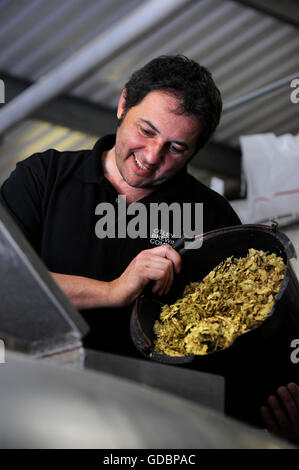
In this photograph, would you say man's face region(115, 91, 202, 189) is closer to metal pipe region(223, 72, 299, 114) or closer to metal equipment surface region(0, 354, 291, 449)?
metal equipment surface region(0, 354, 291, 449)

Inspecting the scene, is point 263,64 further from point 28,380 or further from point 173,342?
point 28,380

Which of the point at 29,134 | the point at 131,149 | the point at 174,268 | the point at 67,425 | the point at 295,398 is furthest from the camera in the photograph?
the point at 29,134

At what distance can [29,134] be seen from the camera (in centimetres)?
479

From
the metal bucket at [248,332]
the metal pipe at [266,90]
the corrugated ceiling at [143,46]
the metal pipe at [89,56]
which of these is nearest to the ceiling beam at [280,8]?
the corrugated ceiling at [143,46]

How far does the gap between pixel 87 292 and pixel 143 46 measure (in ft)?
11.5

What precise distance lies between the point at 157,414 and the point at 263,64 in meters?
4.83

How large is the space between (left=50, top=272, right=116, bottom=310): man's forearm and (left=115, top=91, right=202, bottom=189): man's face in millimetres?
304

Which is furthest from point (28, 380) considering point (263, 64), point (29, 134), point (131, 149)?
point (263, 64)

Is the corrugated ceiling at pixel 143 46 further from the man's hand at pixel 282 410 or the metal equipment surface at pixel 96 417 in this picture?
the metal equipment surface at pixel 96 417

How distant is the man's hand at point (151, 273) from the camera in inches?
41.0

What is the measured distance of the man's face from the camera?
131 cm

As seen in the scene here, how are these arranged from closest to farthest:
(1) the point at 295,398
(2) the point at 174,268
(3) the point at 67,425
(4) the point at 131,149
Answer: (3) the point at 67,425
(1) the point at 295,398
(2) the point at 174,268
(4) the point at 131,149

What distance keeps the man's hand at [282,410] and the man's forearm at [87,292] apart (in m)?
0.33

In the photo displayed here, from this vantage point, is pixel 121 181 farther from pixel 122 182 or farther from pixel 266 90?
pixel 266 90
